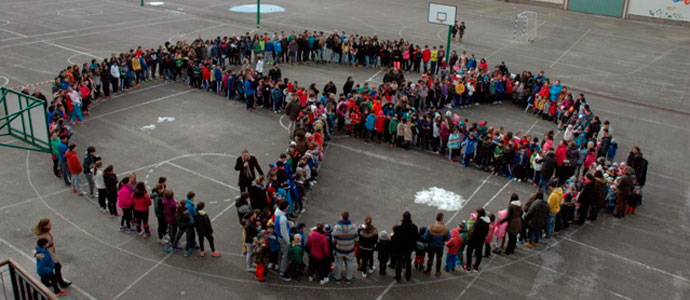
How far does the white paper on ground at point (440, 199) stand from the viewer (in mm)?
17016

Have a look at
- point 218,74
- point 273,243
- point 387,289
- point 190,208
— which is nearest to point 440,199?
point 387,289

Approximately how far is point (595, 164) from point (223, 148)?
478 inches

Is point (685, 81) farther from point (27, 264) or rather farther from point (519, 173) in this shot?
point (27, 264)

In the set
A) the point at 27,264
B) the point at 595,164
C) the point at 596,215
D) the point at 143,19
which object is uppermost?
the point at 143,19

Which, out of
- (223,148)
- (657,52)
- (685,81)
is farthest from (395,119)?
(657,52)

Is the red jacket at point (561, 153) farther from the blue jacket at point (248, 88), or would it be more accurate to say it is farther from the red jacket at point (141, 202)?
the red jacket at point (141, 202)

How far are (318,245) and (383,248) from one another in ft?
4.87

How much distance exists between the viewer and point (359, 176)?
18750mm

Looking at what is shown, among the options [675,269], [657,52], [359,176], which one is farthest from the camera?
[657,52]

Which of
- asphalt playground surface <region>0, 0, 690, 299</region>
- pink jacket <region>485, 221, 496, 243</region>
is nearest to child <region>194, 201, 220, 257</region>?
asphalt playground surface <region>0, 0, 690, 299</region>

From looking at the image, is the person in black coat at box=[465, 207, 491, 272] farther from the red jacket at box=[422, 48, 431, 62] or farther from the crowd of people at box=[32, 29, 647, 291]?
the red jacket at box=[422, 48, 431, 62]

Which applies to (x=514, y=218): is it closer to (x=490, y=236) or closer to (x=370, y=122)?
(x=490, y=236)

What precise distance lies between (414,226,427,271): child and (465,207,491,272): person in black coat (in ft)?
3.59

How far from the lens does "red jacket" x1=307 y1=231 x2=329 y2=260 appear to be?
1274cm
